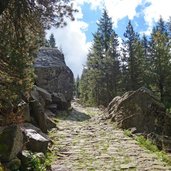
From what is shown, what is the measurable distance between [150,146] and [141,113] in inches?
150

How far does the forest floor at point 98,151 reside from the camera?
10.3m

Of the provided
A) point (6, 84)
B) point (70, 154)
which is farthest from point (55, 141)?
point (6, 84)

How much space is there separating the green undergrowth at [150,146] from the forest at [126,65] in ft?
56.4

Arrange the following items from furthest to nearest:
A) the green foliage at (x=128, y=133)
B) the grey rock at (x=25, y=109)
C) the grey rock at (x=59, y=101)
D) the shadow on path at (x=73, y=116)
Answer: the grey rock at (x=59, y=101) < the shadow on path at (x=73, y=116) < the green foliage at (x=128, y=133) < the grey rock at (x=25, y=109)

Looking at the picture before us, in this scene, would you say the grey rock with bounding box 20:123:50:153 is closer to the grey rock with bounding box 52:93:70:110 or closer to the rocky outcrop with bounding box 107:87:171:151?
the rocky outcrop with bounding box 107:87:171:151

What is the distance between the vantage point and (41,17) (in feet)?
35.8

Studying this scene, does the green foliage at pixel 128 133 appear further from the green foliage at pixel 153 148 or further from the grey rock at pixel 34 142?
the grey rock at pixel 34 142

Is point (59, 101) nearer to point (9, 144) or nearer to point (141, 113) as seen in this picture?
point (141, 113)

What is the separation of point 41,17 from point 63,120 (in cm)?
1023

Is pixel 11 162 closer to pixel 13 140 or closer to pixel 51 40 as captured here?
pixel 13 140

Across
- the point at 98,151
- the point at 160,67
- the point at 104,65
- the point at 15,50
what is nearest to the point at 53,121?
the point at 98,151

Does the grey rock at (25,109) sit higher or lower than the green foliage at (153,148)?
higher

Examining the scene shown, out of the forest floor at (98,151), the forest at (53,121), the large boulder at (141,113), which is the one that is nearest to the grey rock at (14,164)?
the forest at (53,121)

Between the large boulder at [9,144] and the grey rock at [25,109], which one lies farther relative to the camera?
the grey rock at [25,109]
